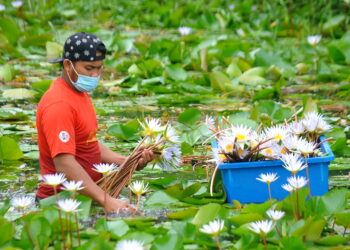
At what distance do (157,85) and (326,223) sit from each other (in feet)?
10.2

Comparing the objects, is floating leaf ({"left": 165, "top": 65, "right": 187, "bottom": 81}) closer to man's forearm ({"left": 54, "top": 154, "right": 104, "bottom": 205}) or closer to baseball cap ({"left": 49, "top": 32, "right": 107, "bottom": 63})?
baseball cap ({"left": 49, "top": 32, "right": 107, "bottom": 63})

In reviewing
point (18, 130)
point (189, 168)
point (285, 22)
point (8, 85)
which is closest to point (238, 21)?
point (285, 22)

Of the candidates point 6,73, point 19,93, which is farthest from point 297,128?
point 6,73

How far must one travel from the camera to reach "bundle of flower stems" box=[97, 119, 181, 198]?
316 cm

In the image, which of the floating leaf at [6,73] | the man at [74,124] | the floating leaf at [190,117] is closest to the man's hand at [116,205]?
the man at [74,124]

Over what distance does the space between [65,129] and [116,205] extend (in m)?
0.36

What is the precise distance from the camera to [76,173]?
3008 millimetres

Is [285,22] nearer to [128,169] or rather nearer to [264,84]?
[264,84]

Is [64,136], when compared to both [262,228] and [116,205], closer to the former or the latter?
[116,205]

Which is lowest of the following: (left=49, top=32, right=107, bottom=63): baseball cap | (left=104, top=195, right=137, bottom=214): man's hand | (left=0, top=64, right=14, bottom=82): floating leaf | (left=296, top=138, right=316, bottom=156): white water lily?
(left=104, top=195, right=137, bottom=214): man's hand

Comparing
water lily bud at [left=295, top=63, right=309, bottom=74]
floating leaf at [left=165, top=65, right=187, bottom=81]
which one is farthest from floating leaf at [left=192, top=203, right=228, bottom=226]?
water lily bud at [left=295, top=63, right=309, bottom=74]

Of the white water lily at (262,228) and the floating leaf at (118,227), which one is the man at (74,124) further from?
the white water lily at (262,228)

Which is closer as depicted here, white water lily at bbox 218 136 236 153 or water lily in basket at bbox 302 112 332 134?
white water lily at bbox 218 136 236 153

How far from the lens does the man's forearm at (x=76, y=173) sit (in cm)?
300
